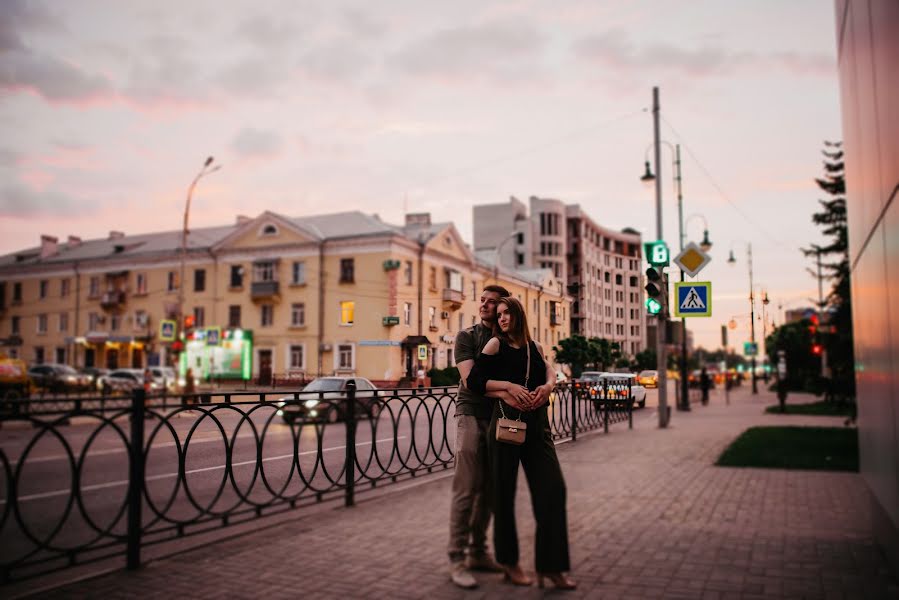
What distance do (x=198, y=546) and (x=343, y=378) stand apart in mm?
3439

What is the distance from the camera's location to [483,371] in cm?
423

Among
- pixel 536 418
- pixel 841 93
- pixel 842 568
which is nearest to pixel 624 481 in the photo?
pixel 842 568

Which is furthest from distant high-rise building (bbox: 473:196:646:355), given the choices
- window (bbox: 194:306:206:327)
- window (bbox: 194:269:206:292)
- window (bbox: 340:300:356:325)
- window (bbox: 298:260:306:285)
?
window (bbox: 194:306:206:327)

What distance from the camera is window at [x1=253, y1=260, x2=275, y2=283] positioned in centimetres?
675

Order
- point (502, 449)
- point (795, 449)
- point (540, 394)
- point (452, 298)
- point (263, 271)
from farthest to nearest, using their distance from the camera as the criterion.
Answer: point (795, 449) < point (263, 271) < point (502, 449) < point (452, 298) < point (540, 394)

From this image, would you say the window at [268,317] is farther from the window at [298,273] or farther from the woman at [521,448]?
the woman at [521,448]

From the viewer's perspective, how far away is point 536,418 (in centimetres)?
448

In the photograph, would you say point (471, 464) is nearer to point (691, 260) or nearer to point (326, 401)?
point (326, 401)

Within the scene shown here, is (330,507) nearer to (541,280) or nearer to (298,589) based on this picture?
(298,589)

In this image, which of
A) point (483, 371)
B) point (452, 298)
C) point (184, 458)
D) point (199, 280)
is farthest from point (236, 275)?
point (483, 371)

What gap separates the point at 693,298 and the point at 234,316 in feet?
13.0

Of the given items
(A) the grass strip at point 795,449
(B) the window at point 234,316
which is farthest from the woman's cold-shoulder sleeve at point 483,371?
(A) the grass strip at point 795,449

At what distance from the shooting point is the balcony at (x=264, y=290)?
20.4 feet

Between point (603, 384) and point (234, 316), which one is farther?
point (234, 316)
